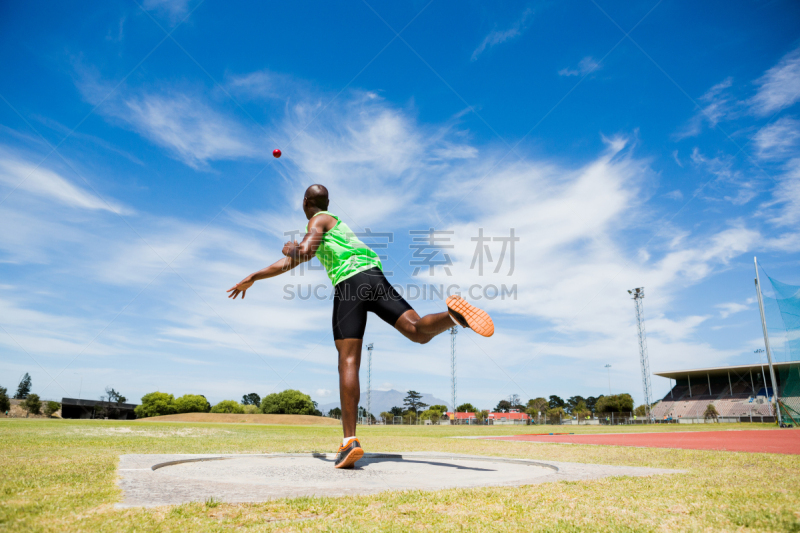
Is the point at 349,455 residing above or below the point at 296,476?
above

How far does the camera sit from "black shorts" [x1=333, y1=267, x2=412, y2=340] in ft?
15.6

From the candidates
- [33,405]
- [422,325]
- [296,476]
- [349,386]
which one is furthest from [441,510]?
[33,405]

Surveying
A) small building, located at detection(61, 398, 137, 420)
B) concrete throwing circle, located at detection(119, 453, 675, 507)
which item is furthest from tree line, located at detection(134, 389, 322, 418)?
concrete throwing circle, located at detection(119, 453, 675, 507)

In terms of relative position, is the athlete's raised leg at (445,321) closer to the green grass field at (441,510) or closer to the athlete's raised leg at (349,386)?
the athlete's raised leg at (349,386)

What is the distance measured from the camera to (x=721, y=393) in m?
64.6

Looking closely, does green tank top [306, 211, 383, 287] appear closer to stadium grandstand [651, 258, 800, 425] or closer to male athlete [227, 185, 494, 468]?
male athlete [227, 185, 494, 468]

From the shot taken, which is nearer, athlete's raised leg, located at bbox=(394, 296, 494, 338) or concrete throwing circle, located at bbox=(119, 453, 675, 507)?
concrete throwing circle, located at bbox=(119, 453, 675, 507)

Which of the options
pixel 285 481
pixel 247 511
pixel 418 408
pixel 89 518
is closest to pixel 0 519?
pixel 89 518

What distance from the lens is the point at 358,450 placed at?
4156 mm

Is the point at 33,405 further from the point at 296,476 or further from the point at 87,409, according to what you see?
the point at 296,476

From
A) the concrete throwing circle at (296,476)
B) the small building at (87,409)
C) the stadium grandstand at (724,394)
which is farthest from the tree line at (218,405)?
the concrete throwing circle at (296,476)

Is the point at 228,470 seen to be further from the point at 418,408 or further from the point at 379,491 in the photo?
the point at 418,408

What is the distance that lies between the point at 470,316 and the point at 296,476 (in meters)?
1.86

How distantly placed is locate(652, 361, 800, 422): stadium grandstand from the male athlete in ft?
211
